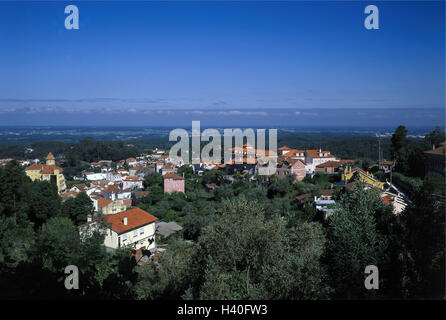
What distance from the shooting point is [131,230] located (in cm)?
1222

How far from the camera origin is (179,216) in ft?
59.2

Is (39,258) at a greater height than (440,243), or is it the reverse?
(440,243)

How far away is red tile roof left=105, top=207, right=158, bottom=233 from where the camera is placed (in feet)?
39.4

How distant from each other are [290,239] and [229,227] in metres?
1.86

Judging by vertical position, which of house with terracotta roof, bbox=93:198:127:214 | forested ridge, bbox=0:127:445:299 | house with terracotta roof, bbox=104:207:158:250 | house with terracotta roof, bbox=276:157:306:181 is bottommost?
house with terracotta roof, bbox=93:198:127:214

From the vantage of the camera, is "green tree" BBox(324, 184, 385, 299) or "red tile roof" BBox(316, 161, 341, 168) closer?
"green tree" BBox(324, 184, 385, 299)

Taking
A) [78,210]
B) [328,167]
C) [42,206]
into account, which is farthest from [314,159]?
[42,206]

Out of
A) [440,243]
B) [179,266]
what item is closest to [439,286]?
[440,243]

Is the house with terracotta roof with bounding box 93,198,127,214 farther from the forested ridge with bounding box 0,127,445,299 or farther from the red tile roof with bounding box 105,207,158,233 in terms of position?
the forested ridge with bounding box 0,127,445,299

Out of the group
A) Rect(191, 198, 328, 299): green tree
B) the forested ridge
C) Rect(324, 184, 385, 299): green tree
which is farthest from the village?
Rect(191, 198, 328, 299): green tree

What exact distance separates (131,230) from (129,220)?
65cm

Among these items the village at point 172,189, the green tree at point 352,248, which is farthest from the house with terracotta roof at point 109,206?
the green tree at point 352,248

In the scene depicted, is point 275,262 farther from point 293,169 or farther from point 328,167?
point 328,167
